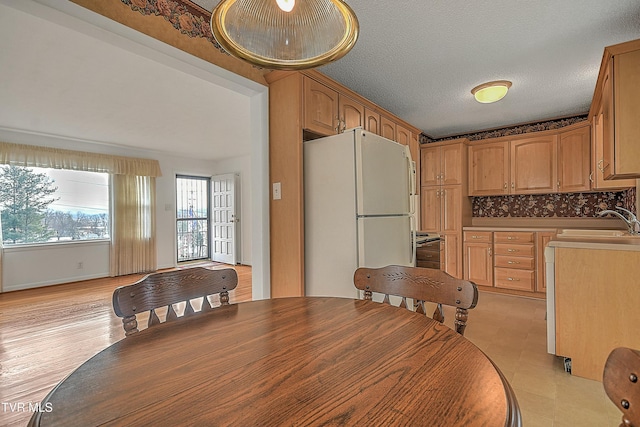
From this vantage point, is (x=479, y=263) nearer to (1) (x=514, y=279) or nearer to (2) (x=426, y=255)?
(1) (x=514, y=279)

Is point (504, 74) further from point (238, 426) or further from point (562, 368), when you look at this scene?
point (238, 426)

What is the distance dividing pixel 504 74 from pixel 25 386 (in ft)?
14.1

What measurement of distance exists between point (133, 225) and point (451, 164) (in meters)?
5.44

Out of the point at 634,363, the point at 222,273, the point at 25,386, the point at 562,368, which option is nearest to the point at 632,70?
the point at 562,368

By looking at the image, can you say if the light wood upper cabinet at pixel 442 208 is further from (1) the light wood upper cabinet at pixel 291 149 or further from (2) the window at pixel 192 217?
(2) the window at pixel 192 217

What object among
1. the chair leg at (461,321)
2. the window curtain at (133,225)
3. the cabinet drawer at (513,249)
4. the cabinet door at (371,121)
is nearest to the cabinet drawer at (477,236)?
the cabinet drawer at (513,249)

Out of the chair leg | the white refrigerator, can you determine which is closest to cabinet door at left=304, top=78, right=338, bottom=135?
the white refrigerator

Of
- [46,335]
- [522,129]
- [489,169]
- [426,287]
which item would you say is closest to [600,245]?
[426,287]

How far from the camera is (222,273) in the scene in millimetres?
1400

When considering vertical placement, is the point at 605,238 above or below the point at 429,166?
below

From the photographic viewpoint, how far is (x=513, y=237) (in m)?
4.02

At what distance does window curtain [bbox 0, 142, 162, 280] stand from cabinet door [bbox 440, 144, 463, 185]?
16.5 ft

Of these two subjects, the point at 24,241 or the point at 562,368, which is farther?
the point at 24,241

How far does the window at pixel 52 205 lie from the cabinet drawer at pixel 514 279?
6164 mm
